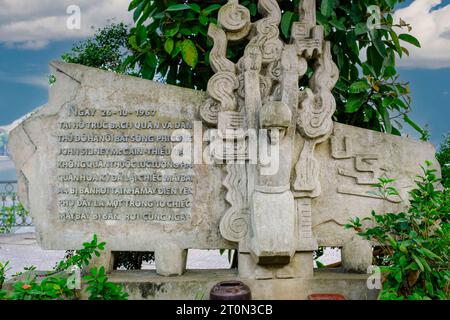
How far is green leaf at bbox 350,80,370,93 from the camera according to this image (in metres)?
4.87

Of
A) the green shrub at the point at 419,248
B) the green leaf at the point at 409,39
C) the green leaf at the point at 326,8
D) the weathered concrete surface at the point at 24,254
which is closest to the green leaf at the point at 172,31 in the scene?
the green leaf at the point at 326,8

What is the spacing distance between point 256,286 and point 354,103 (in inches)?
83.8

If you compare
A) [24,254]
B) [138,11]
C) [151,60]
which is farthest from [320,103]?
[24,254]

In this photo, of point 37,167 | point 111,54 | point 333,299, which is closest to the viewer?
point 333,299

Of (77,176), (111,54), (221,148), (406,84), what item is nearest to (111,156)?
(77,176)

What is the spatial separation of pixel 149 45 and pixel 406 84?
9.11 feet

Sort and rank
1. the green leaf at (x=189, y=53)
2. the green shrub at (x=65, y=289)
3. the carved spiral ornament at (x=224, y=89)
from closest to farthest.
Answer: the green shrub at (x=65, y=289) → the carved spiral ornament at (x=224, y=89) → the green leaf at (x=189, y=53)

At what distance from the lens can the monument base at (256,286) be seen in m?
4.09

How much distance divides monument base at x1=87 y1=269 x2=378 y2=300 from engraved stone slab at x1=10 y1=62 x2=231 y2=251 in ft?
0.97

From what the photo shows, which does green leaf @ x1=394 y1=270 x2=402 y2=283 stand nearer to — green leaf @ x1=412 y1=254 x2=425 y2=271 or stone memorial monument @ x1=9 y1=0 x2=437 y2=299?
green leaf @ x1=412 y1=254 x2=425 y2=271

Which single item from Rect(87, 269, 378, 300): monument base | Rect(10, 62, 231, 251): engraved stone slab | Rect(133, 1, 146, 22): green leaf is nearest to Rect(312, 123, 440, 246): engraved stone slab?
Rect(87, 269, 378, 300): monument base

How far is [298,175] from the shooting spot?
419cm

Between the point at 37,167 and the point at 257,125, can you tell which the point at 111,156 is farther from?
the point at 257,125

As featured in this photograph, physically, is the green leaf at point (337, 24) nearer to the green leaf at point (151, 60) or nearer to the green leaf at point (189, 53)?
the green leaf at point (189, 53)
